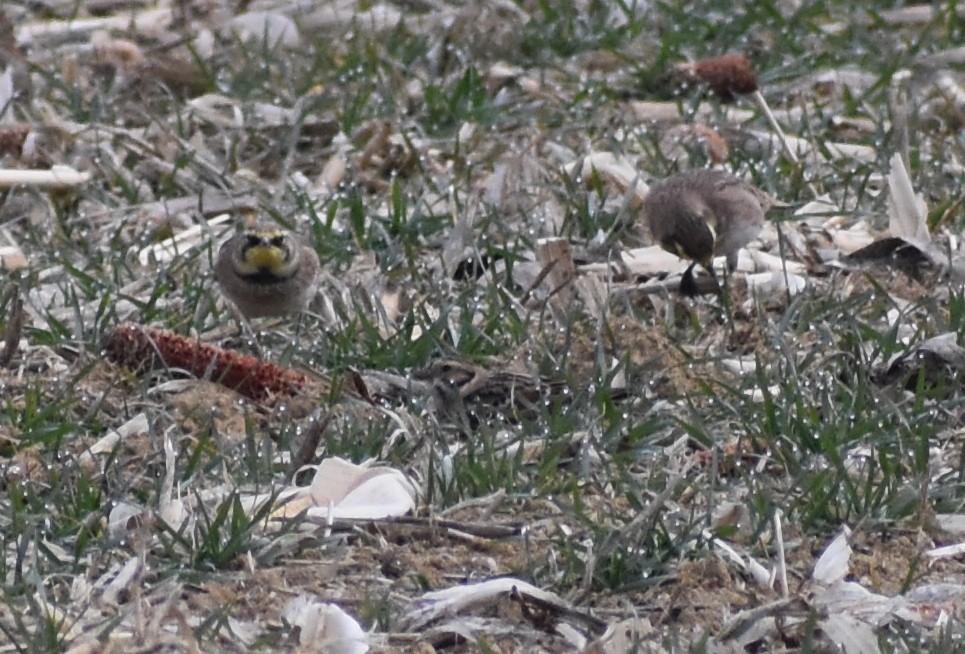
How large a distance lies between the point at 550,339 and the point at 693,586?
5.23 feet

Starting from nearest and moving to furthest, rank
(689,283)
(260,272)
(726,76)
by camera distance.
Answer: (260,272) < (689,283) < (726,76)

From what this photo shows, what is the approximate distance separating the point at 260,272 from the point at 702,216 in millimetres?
1374

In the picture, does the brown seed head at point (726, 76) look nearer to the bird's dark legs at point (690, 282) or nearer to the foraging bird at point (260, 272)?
the bird's dark legs at point (690, 282)

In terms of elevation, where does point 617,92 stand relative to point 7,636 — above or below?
below

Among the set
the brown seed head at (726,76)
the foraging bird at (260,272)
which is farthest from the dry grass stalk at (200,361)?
the brown seed head at (726,76)

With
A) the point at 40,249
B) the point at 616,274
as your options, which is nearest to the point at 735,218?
the point at 616,274

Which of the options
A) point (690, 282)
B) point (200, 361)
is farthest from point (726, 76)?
point (200, 361)

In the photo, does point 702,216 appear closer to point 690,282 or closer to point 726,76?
point 690,282

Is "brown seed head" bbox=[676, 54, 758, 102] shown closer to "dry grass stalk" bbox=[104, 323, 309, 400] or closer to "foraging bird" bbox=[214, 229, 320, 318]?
"foraging bird" bbox=[214, 229, 320, 318]

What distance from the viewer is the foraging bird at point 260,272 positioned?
5.47 metres

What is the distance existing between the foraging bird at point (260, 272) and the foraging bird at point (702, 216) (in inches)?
45.0

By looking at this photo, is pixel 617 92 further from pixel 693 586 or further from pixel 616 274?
pixel 693 586

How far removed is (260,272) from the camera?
5348 mm

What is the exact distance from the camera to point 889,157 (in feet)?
22.1
